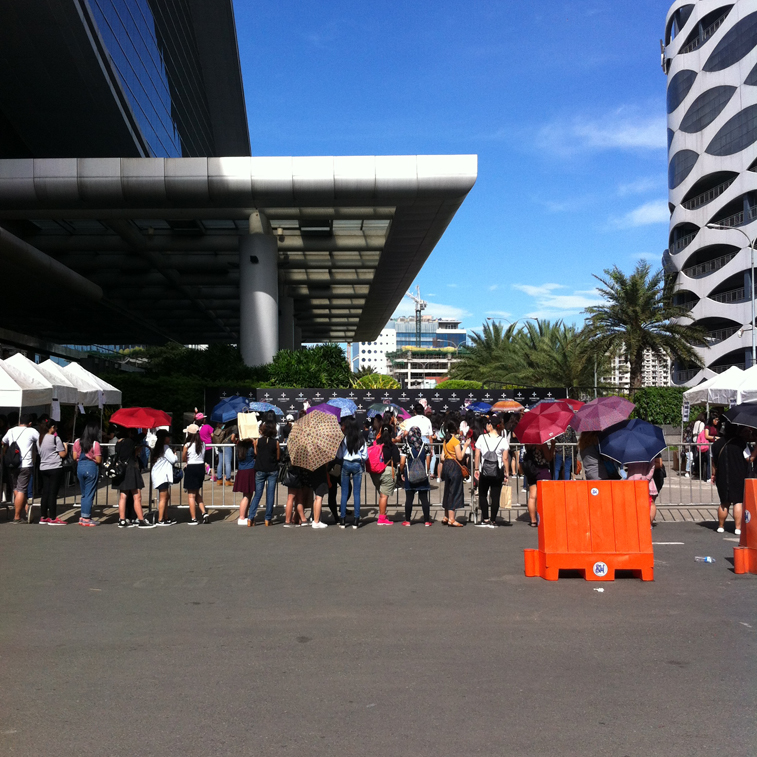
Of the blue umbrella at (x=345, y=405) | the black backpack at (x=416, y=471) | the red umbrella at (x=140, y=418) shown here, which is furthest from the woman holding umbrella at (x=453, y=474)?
the blue umbrella at (x=345, y=405)

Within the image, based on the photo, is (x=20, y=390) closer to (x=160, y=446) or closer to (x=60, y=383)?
(x=60, y=383)

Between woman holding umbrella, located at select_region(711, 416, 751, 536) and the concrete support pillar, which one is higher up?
the concrete support pillar

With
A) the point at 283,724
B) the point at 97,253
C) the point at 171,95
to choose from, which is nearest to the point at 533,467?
the point at 283,724

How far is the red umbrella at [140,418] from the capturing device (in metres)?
13.2

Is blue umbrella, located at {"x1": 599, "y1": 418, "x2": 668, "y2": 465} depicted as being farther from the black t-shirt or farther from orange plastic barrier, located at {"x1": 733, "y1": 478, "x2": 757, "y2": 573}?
the black t-shirt

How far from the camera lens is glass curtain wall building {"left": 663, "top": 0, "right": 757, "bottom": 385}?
62588 millimetres

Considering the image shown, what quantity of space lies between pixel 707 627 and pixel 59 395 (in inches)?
542

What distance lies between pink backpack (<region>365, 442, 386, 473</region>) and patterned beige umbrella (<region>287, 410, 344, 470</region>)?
3.17 ft

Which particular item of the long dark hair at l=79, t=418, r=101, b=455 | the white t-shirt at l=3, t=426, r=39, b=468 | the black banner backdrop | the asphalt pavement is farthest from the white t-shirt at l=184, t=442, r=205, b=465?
the black banner backdrop

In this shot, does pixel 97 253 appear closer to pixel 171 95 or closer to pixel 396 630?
pixel 171 95

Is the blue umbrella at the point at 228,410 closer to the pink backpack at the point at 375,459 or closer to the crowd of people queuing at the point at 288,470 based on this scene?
the crowd of people queuing at the point at 288,470

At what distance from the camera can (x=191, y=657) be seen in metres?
5.51

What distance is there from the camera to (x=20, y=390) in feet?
45.0

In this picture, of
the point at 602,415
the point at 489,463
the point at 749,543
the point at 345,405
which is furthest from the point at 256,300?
the point at 749,543
